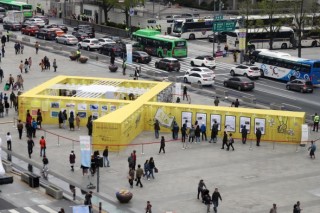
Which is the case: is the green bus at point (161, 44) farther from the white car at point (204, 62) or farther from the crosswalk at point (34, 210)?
the crosswalk at point (34, 210)

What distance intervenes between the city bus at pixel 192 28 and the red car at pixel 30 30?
61.1ft

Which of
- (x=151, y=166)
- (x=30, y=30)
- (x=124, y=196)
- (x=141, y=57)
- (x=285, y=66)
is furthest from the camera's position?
(x=30, y=30)

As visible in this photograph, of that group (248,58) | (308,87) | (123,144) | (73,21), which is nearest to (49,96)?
(123,144)

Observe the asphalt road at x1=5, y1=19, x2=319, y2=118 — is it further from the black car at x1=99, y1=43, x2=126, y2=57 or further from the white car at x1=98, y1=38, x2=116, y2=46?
the white car at x1=98, y1=38, x2=116, y2=46

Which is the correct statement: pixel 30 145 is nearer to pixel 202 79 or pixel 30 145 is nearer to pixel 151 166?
pixel 151 166

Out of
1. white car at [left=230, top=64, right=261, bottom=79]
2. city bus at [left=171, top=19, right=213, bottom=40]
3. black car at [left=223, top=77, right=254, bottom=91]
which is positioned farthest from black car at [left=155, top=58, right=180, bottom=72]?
city bus at [left=171, top=19, right=213, bottom=40]

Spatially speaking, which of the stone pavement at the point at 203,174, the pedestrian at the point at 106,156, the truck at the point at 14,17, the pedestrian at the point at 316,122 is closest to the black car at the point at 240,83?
the pedestrian at the point at 316,122

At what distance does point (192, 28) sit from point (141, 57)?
19301 millimetres

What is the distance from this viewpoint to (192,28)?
103 m

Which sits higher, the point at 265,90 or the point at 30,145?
the point at 30,145

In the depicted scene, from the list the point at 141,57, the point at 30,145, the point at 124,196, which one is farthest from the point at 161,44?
the point at 124,196

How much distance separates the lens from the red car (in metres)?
106

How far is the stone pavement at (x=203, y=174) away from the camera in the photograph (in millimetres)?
40312

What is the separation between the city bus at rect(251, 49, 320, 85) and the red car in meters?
36.2
